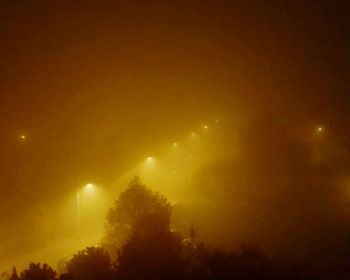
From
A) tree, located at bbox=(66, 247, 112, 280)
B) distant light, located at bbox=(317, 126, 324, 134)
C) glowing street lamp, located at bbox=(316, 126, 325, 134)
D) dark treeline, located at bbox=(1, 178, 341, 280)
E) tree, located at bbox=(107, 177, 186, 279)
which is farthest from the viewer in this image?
distant light, located at bbox=(317, 126, 324, 134)

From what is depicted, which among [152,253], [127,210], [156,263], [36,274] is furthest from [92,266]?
[127,210]

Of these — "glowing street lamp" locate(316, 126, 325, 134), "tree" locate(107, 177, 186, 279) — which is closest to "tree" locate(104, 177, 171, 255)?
"tree" locate(107, 177, 186, 279)

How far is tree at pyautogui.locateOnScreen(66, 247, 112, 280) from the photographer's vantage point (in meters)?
11.6

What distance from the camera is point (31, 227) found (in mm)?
34469

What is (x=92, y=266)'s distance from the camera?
11789 mm

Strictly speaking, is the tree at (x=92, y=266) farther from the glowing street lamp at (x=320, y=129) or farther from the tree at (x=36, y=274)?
the glowing street lamp at (x=320, y=129)

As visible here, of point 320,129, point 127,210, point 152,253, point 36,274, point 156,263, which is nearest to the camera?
point 156,263

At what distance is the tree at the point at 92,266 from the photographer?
38.2ft

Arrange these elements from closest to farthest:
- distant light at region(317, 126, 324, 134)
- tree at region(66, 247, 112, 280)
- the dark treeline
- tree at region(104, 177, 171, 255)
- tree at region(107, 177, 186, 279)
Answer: tree at region(107, 177, 186, 279), the dark treeline, tree at region(66, 247, 112, 280), tree at region(104, 177, 171, 255), distant light at region(317, 126, 324, 134)

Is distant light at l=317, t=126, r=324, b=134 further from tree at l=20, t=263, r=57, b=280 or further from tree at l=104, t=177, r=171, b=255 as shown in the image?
tree at l=20, t=263, r=57, b=280

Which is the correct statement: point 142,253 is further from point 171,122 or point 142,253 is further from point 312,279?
point 171,122

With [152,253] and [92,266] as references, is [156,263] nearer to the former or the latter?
[152,253]

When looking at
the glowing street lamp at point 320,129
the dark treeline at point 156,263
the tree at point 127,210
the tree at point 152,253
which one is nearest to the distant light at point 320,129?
the glowing street lamp at point 320,129

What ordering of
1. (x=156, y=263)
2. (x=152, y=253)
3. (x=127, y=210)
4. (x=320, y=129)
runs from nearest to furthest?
(x=156, y=263) < (x=152, y=253) < (x=127, y=210) < (x=320, y=129)
